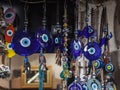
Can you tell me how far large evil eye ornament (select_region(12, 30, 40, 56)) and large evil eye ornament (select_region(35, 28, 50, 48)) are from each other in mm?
16

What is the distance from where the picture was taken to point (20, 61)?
1874mm

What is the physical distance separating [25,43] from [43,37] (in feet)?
0.26

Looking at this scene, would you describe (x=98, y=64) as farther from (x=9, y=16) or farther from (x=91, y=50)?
(x=9, y=16)

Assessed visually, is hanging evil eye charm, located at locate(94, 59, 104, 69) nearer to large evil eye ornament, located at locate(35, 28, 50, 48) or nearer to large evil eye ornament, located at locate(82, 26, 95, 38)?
large evil eye ornament, located at locate(82, 26, 95, 38)

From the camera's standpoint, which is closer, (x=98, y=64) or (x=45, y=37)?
(x=45, y=37)

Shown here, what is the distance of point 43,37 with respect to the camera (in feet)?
4.26

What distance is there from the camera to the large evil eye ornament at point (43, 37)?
1285 mm

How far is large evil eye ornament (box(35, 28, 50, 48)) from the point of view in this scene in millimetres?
1285

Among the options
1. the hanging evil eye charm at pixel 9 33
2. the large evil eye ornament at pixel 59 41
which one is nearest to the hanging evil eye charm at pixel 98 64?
the large evil eye ornament at pixel 59 41

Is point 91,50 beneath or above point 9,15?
beneath

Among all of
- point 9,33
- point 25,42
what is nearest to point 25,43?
point 25,42

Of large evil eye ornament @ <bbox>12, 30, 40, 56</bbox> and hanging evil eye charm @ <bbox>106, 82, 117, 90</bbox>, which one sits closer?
large evil eye ornament @ <bbox>12, 30, 40, 56</bbox>

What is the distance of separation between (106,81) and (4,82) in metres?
0.64

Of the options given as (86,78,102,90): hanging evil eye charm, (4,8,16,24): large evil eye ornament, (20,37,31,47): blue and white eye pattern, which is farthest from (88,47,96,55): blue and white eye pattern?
(4,8,16,24): large evil eye ornament
